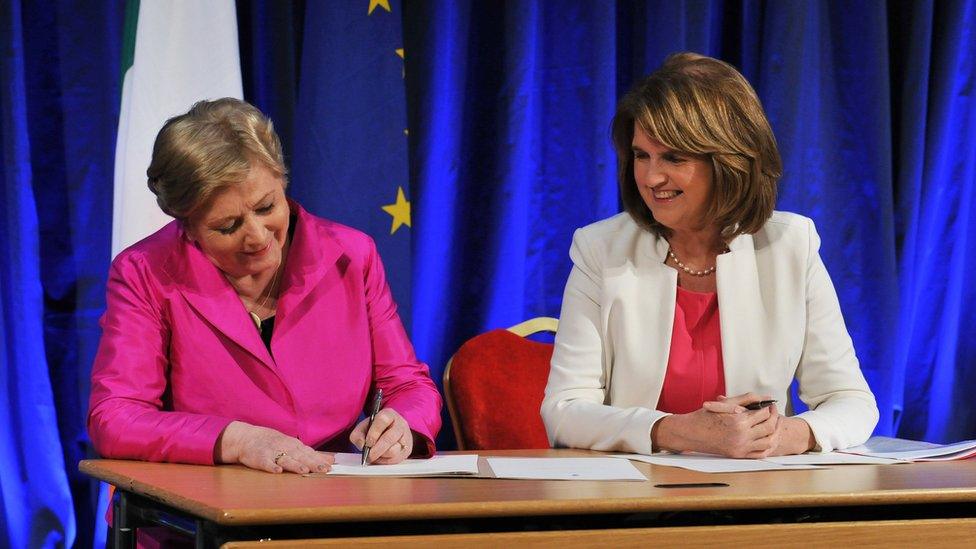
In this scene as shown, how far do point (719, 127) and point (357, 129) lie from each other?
1.27 metres

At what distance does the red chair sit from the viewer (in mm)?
2866

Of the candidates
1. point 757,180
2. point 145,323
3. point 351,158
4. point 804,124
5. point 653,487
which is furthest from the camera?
point 804,124

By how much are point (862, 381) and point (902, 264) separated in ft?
5.43

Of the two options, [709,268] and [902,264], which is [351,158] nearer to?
[709,268]

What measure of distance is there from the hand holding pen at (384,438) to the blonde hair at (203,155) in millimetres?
522

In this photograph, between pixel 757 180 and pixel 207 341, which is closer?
pixel 207 341

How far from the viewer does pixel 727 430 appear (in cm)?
193

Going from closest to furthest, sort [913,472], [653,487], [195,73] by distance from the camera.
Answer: [653,487]
[913,472]
[195,73]

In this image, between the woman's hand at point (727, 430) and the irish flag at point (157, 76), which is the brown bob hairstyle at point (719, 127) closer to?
the woman's hand at point (727, 430)

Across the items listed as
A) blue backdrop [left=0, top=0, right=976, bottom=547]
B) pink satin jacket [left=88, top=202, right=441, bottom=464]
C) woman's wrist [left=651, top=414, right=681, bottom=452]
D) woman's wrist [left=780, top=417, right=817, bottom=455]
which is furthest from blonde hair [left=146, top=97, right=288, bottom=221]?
woman's wrist [left=780, top=417, right=817, bottom=455]

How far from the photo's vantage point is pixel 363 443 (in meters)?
1.94

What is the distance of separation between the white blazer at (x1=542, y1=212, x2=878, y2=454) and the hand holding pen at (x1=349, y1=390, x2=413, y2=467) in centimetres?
38

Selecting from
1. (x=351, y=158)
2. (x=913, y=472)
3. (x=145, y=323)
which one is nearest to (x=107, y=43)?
(x=351, y=158)

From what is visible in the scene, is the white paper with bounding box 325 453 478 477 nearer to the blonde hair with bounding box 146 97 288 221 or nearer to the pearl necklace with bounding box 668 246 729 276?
the blonde hair with bounding box 146 97 288 221
